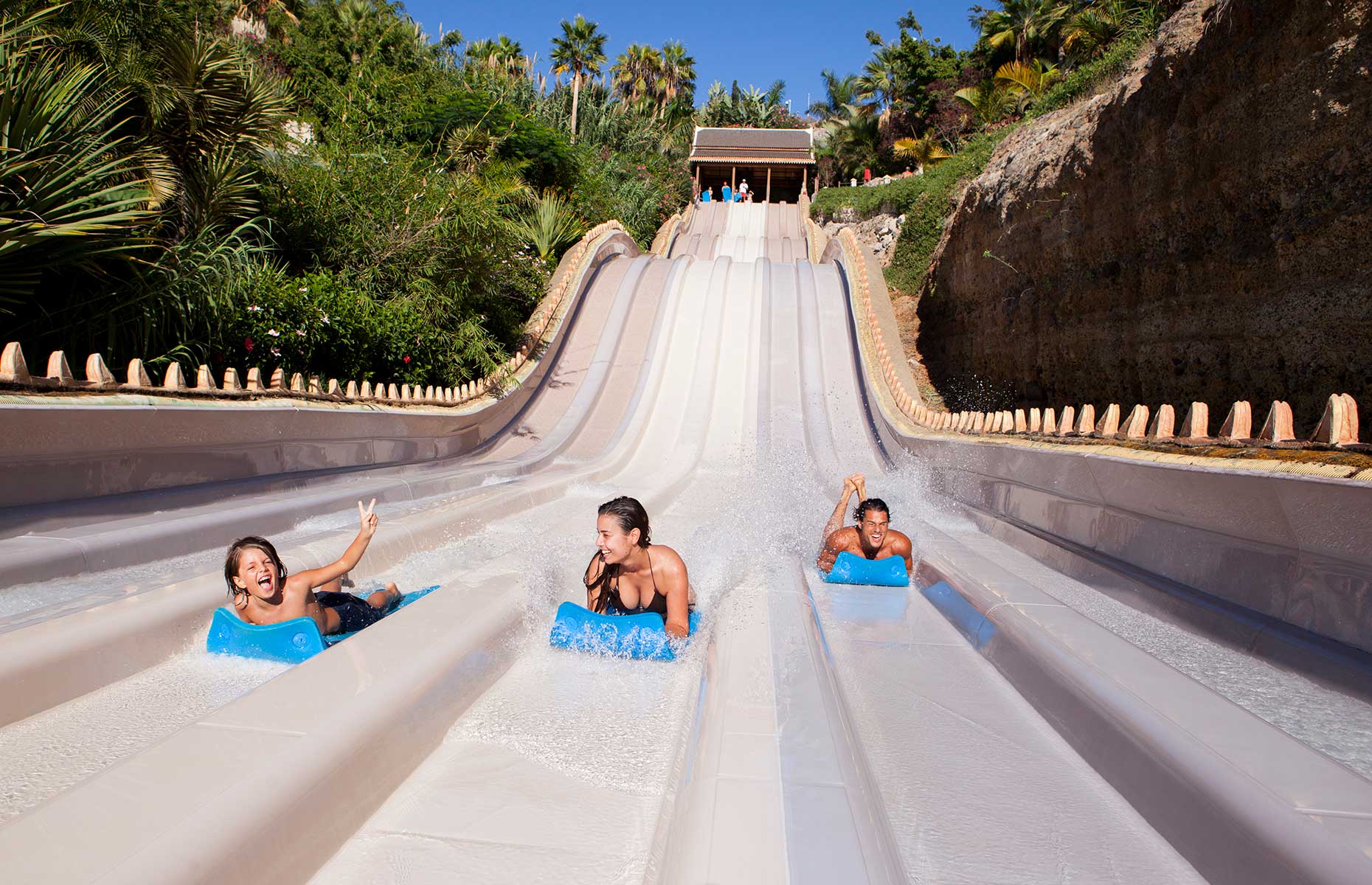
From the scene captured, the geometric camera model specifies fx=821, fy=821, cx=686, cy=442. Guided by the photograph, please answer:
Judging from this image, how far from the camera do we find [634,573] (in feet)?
10.3

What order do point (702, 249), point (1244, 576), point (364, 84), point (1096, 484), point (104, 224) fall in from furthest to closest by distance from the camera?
point (702, 249)
point (364, 84)
point (104, 224)
point (1096, 484)
point (1244, 576)

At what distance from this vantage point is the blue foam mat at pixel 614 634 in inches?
112

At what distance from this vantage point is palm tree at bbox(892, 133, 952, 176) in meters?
22.7

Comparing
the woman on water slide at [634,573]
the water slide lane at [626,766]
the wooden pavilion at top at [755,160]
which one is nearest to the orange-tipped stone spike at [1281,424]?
the water slide lane at [626,766]

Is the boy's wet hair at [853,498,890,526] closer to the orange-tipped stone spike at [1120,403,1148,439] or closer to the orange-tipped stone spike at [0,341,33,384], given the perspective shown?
the orange-tipped stone spike at [1120,403,1148,439]

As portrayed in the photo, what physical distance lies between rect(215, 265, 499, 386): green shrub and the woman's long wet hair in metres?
4.28

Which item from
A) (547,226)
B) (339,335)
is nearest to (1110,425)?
(339,335)

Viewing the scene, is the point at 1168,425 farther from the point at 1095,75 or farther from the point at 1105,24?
the point at 1105,24

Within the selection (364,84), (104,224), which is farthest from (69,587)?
(364,84)

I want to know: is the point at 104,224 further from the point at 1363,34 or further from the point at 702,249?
the point at 702,249

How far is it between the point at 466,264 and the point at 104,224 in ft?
13.8

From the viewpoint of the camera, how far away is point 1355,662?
2246 mm

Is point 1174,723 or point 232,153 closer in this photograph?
point 1174,723

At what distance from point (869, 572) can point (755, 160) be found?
86.4 feet
